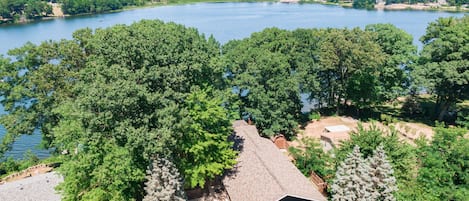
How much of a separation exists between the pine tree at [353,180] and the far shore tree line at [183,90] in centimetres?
162

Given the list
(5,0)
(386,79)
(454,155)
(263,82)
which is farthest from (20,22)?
(454,155)

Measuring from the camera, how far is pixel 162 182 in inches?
616

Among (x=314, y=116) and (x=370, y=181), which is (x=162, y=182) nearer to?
(x=370, y=181)

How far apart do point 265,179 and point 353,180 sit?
4.60 metres

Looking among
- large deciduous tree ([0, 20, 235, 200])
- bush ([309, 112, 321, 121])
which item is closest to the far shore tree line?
large deciduous tree ([0, 20, 235, 200])

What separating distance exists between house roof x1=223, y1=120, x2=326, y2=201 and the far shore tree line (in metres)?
1.01

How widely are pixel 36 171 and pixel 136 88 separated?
531 inches

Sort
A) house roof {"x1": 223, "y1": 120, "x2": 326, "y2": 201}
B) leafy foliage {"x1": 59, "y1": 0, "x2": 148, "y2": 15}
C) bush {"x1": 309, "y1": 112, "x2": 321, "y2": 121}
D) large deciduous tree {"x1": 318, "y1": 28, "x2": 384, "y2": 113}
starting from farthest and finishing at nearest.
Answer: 1. leafy foliage {"x1": 59, "y1": 0, "x2": 148, "y2": 15}
2. bush {"x1": 309, "y1": 112, "x2": 321, "y2": 121}
3. large deciduous tree {"x1": 318, "y1": 28, "x2": 384, "y2": 113}
4. house roof {"x1": 223, "y1": 120, "x2": 326, "y2": 201}

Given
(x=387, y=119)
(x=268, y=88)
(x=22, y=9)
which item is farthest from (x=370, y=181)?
(x=22, y=9)

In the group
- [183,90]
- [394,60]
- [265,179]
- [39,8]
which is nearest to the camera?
[265,179]

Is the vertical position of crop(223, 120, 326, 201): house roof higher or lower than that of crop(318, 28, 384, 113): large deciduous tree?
lower

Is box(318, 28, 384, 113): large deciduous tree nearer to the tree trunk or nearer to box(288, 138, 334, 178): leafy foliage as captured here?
the tree trunk

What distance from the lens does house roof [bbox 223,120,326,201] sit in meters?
16.7

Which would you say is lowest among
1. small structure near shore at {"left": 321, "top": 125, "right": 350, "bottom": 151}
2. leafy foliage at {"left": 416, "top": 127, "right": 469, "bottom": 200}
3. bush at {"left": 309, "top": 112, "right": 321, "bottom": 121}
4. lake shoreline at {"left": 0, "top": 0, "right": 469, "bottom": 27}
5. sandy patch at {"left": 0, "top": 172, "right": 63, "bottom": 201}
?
sandy patch at {"left": 0, "top": 172, "right": 63, "bottom": 201}
